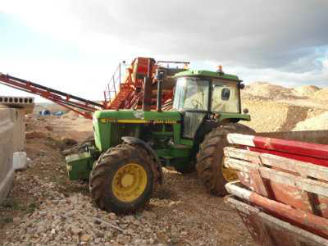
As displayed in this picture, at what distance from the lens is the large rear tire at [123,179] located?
5.30 metres

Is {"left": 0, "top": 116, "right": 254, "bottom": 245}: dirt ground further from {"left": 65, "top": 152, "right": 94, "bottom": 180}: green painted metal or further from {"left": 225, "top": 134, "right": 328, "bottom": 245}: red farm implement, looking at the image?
{"left": 225, "top": 134, "right": 328, "bottom": 245}: red farm implement

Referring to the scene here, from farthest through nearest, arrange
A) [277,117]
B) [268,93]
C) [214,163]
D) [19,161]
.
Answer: [268,93]
[277,117]
[19,161]
[214,163]

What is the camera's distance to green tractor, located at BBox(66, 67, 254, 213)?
17.8 feet

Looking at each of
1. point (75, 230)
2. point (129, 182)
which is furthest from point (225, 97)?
point (75, 230)

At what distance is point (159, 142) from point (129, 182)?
1886mm

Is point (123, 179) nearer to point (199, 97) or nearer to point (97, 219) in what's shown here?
point (97, 219)

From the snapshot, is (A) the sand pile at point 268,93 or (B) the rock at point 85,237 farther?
(A) the sand pile at point 268,93

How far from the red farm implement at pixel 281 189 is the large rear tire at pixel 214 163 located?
8.17ft

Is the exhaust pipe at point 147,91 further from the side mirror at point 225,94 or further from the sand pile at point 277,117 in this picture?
the sand pile at point 277,117

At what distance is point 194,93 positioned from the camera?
24.4 ft

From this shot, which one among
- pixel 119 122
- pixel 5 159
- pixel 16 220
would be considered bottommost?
pixel 16 220

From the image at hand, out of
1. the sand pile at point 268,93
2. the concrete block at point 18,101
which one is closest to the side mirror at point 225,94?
the concrete block at point 18,101

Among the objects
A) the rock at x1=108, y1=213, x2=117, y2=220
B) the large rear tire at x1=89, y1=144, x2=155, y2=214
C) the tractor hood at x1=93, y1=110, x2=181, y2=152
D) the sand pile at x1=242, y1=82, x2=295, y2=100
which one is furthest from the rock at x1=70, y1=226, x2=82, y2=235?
the sand pile at x1=242, y1=82, x2=295, y2=100

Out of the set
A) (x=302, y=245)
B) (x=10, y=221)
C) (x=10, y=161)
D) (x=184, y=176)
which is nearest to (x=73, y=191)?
(x=10, y=161)
